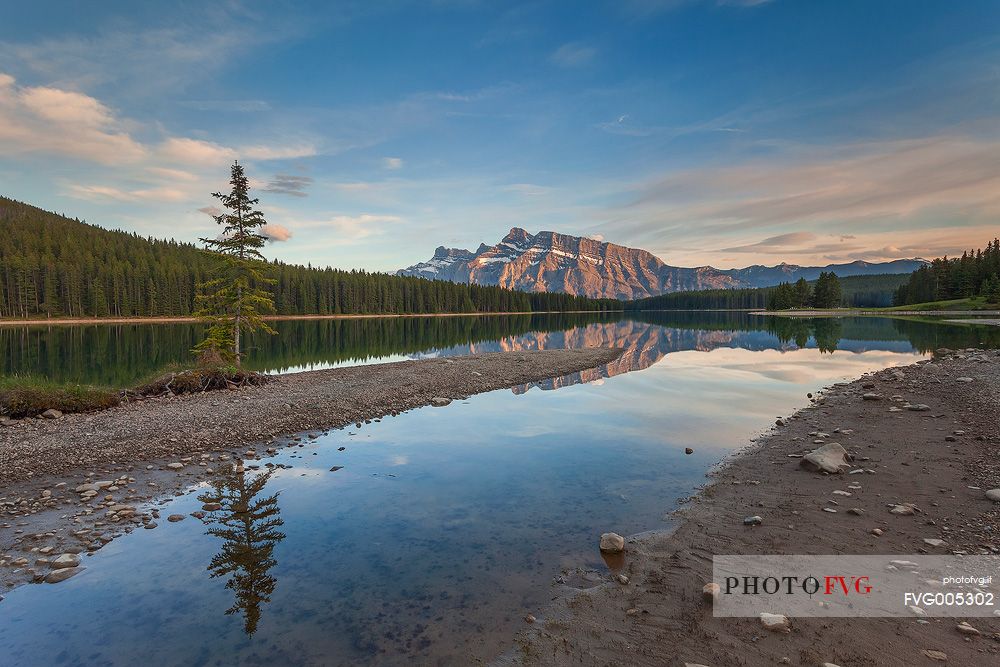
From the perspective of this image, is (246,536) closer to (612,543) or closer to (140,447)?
(612,543)

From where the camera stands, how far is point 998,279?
10931 centimetres

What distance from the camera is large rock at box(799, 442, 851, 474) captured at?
12.9 metres

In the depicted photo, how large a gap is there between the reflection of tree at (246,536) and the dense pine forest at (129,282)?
10589 cm

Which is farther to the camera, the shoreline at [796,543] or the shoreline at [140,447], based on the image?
the shoreline at [140,447]

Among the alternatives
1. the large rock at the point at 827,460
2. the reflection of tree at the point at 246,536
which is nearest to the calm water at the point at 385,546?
the reflection of tree at the point at 246,536

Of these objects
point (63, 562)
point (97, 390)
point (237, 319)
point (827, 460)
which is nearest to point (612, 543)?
point (827, 460)

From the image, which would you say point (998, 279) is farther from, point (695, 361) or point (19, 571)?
point (19, 571)

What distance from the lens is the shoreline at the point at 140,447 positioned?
10266 mm

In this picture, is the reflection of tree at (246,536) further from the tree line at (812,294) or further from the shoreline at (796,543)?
the tree line at (812,294)

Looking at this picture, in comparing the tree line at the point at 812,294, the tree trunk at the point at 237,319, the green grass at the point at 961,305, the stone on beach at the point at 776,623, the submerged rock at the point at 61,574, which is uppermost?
the tree line at the point at 812,294

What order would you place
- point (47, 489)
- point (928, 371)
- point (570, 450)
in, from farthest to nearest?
point (928, 371) → point (570, 450) → point (47, 489)

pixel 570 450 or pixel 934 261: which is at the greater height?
pixel 934 261

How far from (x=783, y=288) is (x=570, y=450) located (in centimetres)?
20446

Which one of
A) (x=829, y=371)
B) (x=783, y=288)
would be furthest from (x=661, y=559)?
(x=783, y=288)
